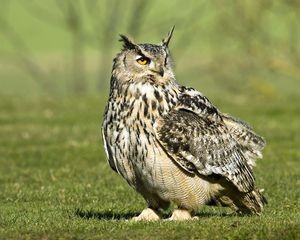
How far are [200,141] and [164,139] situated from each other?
0.56 m

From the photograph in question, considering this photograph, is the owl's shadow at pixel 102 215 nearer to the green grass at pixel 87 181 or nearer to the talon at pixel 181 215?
the green grass at pixel 87 181

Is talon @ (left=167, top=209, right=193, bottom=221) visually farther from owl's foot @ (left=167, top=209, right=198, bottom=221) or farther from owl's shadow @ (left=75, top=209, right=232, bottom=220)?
owl's shadow @ (left=75, top=209, right=232, bottom=220)

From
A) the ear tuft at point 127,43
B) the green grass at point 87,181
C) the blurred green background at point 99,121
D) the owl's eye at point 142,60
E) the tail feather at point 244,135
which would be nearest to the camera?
the green grass at point 87,181

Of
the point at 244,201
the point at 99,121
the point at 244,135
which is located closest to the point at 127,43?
the point at 244,135

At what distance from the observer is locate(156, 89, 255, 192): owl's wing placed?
9891 millimetres

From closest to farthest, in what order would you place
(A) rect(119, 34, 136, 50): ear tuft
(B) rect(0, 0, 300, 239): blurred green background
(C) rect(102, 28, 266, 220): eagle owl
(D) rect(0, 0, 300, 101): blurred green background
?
(B) rect(0, 0, 300, 239): blurred green background < (C) rect(102, 28, 266, 220): eagle owl < (A) rect(119, 34, 136, 50): ear tuft < (D) rect(0, 0, 300, 101): blurred green background

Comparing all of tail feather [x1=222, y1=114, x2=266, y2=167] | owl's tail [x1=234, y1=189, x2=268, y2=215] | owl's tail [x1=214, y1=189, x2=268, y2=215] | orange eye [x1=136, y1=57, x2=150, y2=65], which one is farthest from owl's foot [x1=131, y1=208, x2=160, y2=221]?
orange eye [x1=136, y1=57, x2=150, y2=65]

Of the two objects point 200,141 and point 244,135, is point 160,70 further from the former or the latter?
point 244,135

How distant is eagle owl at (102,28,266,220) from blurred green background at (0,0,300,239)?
1.23 feet

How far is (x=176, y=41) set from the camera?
1800 inches

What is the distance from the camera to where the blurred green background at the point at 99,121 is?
968cm

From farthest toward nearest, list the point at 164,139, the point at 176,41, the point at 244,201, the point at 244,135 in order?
the point at 176,41 < the point at 244,135 < the point at 244,201 < the point at 164,139

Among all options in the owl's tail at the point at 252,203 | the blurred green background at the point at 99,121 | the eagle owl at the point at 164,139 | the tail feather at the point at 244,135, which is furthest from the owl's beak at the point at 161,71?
the owl's tail at the point at 252,203

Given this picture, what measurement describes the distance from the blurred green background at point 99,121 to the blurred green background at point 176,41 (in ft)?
0.24
